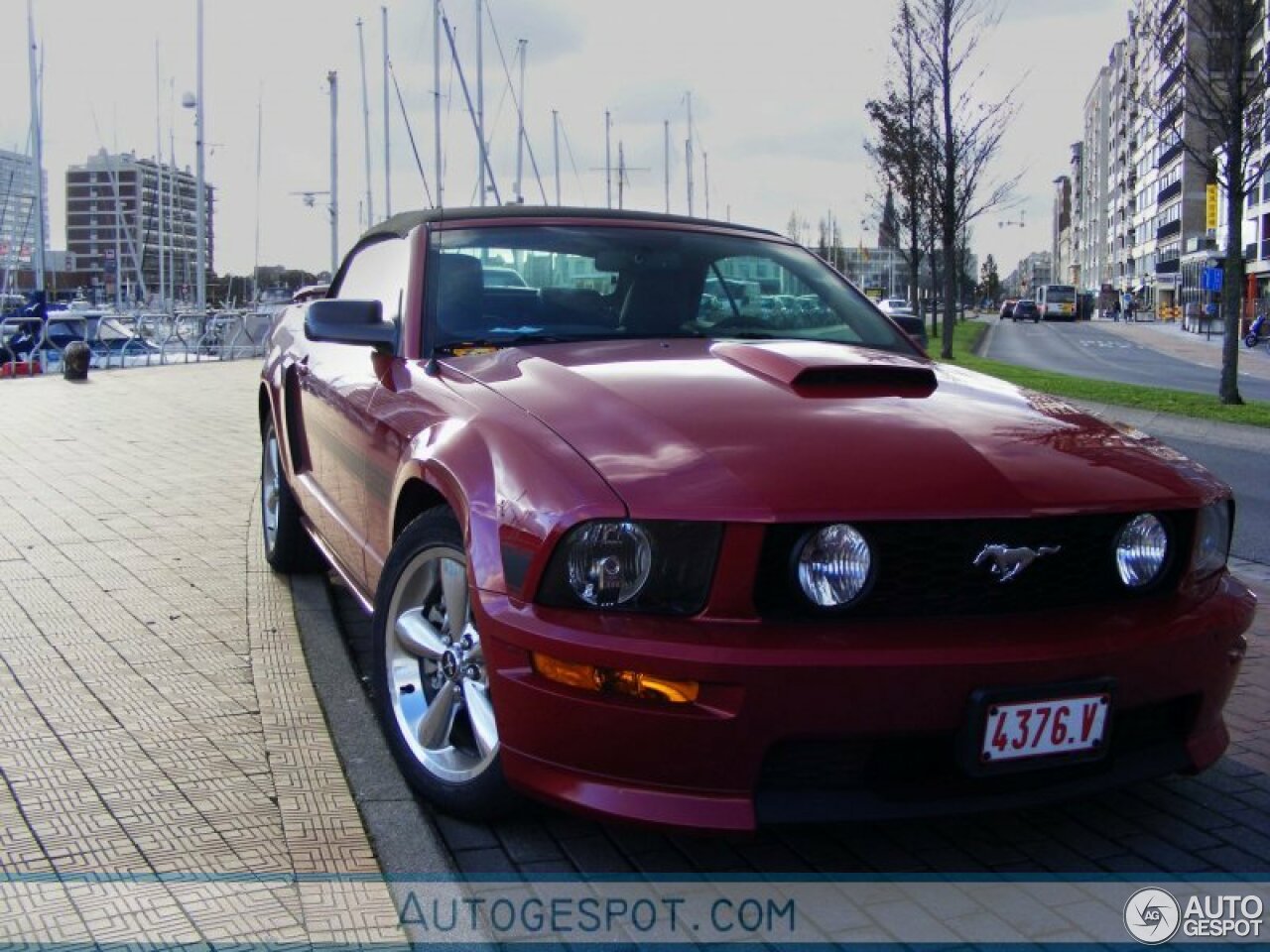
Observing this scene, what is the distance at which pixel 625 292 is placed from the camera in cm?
446

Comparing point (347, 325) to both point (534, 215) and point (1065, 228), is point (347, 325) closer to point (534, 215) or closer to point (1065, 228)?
point (534, 215)

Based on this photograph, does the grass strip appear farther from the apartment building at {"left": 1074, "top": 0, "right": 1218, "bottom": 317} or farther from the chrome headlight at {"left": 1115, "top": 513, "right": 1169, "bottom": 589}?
the apartment building at {"left": 1074, "top": 0, "right": 1218, "bottom": 317}

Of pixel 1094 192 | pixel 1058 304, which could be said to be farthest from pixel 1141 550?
pixel 1094 192

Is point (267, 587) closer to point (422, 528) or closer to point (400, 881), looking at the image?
point (422, 528)

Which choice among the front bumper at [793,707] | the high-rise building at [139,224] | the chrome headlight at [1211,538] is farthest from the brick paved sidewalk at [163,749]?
the high-rise building at [139,224]

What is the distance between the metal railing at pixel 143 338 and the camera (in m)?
25.3

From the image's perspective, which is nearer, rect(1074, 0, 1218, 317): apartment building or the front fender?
the front fender

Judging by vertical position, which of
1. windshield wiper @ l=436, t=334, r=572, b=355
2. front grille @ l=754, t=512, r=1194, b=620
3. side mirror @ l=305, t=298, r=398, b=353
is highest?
side mirror @ l=305, t=298, r=398, b=353

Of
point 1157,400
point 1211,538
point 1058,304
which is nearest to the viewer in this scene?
point 1211,538

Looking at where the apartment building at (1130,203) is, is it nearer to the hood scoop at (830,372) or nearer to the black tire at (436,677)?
the hood scoop at (830,372)

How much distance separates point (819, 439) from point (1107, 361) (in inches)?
1361

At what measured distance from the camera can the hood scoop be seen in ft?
11.6

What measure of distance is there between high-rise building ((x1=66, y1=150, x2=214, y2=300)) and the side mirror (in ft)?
109

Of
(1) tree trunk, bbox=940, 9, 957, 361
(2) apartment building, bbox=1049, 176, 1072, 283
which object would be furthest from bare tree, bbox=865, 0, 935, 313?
(2) apartment building, bbox=1049, 176, 1072, 283
